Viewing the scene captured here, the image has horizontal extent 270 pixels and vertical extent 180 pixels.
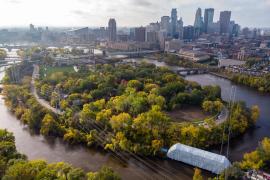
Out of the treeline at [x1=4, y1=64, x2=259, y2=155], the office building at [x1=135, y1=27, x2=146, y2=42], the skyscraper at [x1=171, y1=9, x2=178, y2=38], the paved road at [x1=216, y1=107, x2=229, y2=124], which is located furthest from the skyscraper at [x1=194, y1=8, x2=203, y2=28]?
the paved road at [x1=216, y1=107, x2=229, y2=124]

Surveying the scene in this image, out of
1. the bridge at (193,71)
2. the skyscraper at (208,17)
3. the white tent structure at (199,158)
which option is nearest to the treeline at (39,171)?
the white tent structure at (199,158)

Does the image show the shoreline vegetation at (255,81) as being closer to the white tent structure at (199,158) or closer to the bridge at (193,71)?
the bridge at (193,71)

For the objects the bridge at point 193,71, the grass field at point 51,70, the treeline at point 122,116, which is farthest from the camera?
the bridge at point 193,71

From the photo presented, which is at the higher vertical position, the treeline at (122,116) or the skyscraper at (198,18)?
the skyscraper at (198,18)

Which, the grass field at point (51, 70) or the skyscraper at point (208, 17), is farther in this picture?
the skyscraper at point (208, 17)

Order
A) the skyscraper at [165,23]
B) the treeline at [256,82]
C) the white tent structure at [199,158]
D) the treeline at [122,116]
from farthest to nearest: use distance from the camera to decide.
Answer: the skyscraper at [165,23]
the treeline at [256,82]
the treeline at [122,116]
the white tent structure at [199,158]

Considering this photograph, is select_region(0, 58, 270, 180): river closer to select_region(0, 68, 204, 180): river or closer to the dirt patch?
select_region(0, 68, 204, 180): river

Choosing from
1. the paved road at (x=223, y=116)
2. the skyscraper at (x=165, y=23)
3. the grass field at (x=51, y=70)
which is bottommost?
the paved road at (x=223, y=116)
